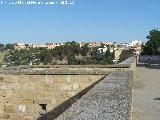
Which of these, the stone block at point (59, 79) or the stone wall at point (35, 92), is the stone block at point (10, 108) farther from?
the stone block at point (59, 79)

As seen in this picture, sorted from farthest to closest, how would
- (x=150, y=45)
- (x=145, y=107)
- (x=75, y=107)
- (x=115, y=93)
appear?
(x=150, y=45) → (x=145, y=107) → (x=115, y=93) → (x=75, y=107)

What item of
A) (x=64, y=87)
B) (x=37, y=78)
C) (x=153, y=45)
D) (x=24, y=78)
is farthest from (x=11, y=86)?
(x=153, y=45)

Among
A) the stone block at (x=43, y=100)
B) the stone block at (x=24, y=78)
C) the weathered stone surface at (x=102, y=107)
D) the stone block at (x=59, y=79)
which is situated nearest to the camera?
the weathered stone surface at (x=102, y=107)

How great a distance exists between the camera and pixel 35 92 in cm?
909

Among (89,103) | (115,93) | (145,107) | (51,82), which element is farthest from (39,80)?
(89,103)

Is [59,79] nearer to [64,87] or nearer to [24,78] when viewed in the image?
[64,87]

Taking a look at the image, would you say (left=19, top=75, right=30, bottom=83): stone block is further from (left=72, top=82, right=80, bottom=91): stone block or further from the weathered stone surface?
the weathered stone surface

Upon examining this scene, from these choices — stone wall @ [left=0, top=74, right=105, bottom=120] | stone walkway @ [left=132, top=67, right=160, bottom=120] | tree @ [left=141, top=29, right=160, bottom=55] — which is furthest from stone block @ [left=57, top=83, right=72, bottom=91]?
tree @ [left=141, top=29, right=160, bottom=55]

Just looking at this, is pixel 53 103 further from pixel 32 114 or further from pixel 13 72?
pixel 13 72

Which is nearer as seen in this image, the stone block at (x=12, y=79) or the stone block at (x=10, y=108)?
the stone block at (x=10, y=108)

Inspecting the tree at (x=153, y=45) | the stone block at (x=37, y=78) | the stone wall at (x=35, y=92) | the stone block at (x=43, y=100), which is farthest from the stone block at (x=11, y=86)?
the tree at (x=153, y=45)

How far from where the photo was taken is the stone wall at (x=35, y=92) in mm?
8969

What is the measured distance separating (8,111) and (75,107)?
528 centimetres

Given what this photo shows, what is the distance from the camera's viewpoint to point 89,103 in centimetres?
430
